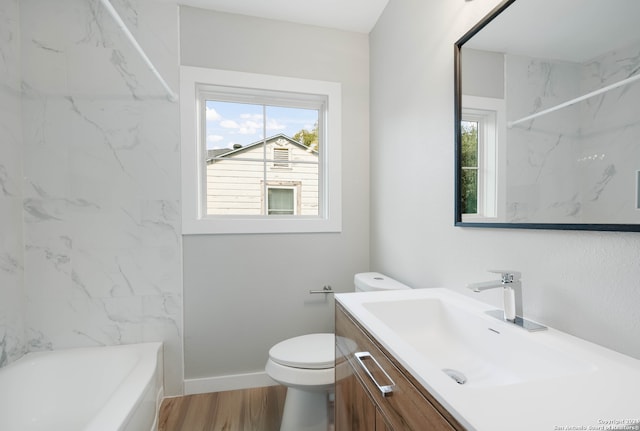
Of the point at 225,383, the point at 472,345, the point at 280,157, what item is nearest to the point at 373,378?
the point at 472,345

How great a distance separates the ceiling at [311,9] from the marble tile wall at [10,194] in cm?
93

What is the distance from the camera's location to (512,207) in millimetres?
906

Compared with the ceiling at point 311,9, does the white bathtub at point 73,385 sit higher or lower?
lower

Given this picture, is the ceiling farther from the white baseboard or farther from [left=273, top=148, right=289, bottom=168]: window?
the white baseboard

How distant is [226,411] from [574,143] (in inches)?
80.1

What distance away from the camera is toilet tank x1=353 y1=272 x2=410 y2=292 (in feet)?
4.91

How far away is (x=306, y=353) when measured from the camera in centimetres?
144

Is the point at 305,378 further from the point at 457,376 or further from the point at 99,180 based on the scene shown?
the point at 99,180

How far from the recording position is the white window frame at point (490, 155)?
37.6 inches

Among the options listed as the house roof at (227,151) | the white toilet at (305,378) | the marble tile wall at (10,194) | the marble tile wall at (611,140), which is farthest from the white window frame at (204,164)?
the marble tile wall at (611,140)

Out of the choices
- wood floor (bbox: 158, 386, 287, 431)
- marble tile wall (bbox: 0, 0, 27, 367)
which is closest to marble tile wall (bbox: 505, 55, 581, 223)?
wood floor (bbox: 158, 386, 287, 431)

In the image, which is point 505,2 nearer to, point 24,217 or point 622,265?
point 622,265

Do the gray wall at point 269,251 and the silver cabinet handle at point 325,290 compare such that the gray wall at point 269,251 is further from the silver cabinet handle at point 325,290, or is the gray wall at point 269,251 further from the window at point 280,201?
the window at point 280,201

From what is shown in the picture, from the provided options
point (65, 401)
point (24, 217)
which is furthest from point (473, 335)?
point (24, 217)
